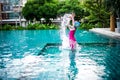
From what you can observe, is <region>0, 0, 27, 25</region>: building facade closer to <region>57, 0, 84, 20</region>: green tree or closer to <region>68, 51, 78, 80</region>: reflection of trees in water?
<region>57, 0, 84, 20</region>: green tree

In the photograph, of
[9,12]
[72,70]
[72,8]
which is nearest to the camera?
[72,70]

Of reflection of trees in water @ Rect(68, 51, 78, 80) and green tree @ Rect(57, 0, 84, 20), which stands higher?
green tree @ Rect(57, 0, 84, 20)

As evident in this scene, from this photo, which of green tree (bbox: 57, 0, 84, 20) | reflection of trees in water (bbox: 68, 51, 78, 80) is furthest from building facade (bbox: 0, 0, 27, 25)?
reflection of trees in water (bbox: 68, 51, 78, 80)

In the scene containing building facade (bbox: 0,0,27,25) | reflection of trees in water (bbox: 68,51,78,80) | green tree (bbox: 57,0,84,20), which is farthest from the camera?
building facade (bbox: 0,0,27,25)

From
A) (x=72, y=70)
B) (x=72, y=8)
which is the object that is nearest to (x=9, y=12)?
(x=72, y=8)

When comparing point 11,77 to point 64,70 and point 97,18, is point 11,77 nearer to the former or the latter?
point 64,70

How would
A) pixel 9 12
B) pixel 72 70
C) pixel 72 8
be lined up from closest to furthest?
pixel 72 70, pixel 72 8, pixel 9 12

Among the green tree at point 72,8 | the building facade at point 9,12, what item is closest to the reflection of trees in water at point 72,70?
the green tree at point 72,8

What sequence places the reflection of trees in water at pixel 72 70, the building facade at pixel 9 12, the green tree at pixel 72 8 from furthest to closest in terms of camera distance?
the building facade at pixel 9 12, the green tree at pixel 72 8, the reflection of trees in water at pixel 72 70

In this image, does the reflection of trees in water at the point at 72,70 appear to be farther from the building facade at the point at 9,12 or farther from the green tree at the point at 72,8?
the building facade at the point at 9,12

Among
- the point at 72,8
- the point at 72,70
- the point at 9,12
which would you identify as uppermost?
the point at 72,8

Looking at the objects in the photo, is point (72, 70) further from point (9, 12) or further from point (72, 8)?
point (9, 12)

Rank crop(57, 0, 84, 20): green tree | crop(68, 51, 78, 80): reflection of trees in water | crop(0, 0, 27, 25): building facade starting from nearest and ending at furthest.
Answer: crop(68, 51, 78, 80): reflection of trees in water
crop(57, 0, 84, 20): green tree
crop(0, 0, 27, 25): building facade

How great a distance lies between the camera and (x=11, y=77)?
8516 mm
